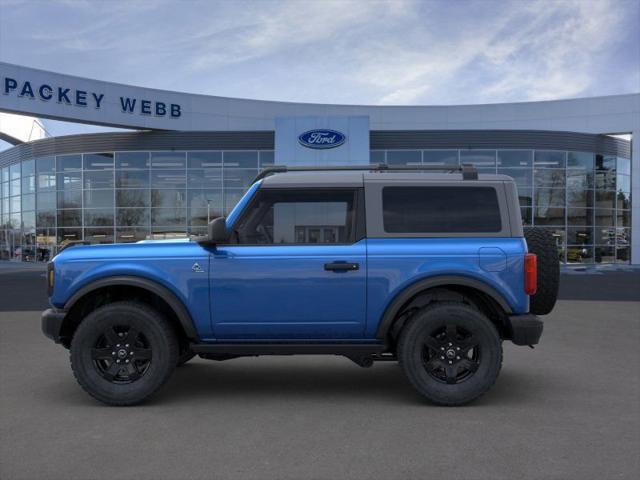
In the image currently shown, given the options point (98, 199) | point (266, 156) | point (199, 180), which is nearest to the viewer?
point (266, 156)

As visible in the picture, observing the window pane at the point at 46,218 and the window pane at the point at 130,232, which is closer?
the window pane at the point at 130,232

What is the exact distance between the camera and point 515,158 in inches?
1047

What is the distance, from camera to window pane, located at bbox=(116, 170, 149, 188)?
26969mm

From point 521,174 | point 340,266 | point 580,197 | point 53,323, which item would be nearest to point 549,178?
point 521,174

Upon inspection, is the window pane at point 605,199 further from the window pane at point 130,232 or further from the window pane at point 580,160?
the window pane at point 130,232

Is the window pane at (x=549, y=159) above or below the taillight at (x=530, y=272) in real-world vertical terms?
above

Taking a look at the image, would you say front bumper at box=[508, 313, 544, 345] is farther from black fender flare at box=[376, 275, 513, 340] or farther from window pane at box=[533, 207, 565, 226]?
window pane at box=[533, 207, 565, 226]

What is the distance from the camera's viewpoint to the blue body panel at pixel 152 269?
4.60 metres

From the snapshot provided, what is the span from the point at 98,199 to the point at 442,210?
25.9 m

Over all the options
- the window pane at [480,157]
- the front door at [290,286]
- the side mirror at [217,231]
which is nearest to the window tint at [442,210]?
the front door at [290,286]

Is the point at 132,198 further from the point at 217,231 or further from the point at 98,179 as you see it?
the point at 217,231

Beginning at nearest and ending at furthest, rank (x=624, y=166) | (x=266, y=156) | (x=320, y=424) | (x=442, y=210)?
(x=320, y=424), (x=442, y=210), (x=266, y=156), (x=624, y=166)

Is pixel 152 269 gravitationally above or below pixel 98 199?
below

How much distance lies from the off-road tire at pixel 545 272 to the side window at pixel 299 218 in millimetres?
1755
